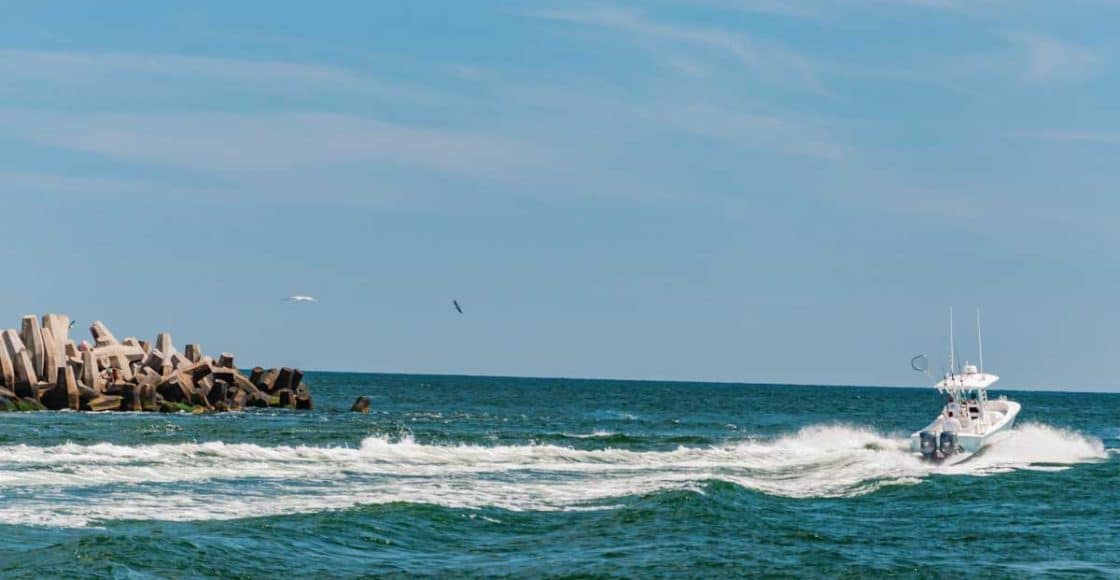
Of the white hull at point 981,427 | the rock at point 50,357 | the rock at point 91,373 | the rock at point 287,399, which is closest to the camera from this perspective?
the white hull at point 981,427

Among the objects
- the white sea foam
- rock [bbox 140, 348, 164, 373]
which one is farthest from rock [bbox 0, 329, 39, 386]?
the white sea foam

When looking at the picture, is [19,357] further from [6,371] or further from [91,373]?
[91,373]

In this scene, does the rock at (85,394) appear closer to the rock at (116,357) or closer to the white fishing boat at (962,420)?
the rock at (116,357)

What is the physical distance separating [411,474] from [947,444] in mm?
13468

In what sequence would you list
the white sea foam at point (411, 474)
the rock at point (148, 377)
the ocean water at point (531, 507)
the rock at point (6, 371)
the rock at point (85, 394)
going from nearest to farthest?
the ocean water at point (531, 507) < the white sea foam at point (411, 474) < the rock at point (6, 371) < the rock at point (85, 394) < the rock at point (148, 377)

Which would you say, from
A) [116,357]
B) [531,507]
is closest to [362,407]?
[116,357]

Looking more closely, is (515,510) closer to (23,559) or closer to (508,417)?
(23,559)

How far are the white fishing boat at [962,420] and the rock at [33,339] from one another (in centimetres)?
3310

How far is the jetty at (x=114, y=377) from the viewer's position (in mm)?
56406

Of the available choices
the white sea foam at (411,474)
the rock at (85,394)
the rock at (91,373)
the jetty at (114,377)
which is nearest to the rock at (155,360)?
the jetty at (114,377)

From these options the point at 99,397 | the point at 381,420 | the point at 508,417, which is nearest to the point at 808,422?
the point at 508,417

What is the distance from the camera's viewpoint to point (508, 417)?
2763 inches

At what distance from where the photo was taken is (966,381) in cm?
4375

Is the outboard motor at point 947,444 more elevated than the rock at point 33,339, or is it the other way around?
the rock at point 33,339
